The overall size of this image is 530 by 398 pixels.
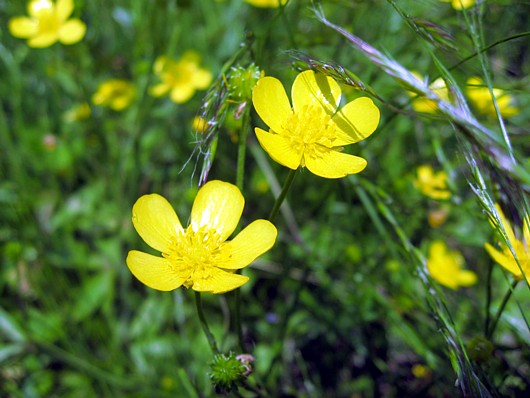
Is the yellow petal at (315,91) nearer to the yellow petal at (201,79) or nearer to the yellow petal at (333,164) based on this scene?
the yellow petal at (333,164)

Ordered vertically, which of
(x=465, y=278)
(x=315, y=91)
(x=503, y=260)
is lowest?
(x=465, y=278)

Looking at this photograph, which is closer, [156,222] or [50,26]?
[156,222]

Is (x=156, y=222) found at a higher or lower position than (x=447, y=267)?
higher

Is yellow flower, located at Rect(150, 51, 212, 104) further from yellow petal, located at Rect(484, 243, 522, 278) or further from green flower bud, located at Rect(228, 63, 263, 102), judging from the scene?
yellow petal, located at Rect(484, 243, 522, 278)

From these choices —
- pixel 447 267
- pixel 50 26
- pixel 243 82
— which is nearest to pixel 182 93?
pixel 50 26

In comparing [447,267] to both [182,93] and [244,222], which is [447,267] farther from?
[182,93]

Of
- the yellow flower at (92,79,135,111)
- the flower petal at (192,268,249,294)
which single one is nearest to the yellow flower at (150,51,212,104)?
the yellow flower at (92,79,135,111)

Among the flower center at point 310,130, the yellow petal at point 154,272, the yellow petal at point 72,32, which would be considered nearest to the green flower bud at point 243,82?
the flower center at point 310,130

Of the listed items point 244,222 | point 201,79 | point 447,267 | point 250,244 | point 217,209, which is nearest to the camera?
point 250,244
